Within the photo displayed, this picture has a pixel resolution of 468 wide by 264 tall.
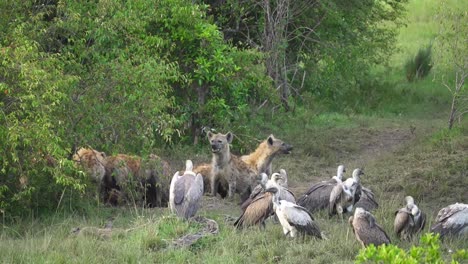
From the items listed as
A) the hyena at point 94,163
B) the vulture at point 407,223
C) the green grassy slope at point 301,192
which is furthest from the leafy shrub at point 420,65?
the vulture at point 407,223

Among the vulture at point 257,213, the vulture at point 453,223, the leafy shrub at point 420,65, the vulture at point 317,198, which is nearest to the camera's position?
the vulture at point 453,223

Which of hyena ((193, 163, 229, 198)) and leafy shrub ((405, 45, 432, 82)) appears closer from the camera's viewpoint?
hyena ((193, 163, 229, 198))

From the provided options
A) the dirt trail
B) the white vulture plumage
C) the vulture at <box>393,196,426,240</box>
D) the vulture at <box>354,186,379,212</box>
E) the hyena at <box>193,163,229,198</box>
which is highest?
the vulture at <box>393,196,426,240</box>

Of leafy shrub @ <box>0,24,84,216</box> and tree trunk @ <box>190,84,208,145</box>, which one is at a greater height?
leafy shrub @ <box>0,24,84,216</box>

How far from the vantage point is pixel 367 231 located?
9102 mm

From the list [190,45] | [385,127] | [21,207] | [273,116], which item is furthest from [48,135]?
[385,127]

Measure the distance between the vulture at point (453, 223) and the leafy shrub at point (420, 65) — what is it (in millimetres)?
13118

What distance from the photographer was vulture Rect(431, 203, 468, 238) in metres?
9.73

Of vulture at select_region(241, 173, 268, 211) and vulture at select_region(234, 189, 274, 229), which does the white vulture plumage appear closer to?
vulture at select_region(241, 173, 268, 211)

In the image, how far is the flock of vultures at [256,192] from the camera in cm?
959

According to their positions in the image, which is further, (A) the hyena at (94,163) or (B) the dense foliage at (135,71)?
(A) the hyena at (94,163)

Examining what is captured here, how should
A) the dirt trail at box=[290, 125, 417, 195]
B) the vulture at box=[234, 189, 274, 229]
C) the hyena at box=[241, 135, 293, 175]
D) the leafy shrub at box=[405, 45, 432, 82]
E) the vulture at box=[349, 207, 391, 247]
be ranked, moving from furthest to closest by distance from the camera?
the leafy shrub at box=[405, 45, 432, 82], the dirt trail at box=[290, 125, 417, 195], the hyena at box=[241, 135, 293, 175], the vulture at box=[234, 189, 274, 229], the vulture at box=[349, 207, 391, 247]

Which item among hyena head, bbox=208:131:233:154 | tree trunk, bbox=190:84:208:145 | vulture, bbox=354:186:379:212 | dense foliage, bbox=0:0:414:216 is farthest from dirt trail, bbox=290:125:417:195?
tree trunk, bbox=190:84:208:145

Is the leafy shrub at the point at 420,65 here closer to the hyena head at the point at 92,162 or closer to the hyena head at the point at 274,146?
the hyena head at the point at 274,146
